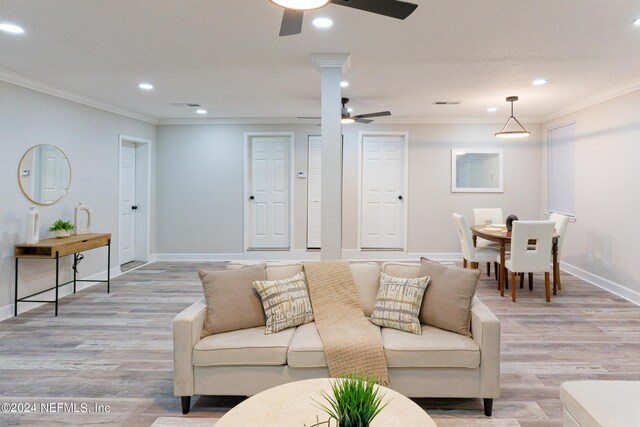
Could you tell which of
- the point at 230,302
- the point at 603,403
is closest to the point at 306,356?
the point at 230,302

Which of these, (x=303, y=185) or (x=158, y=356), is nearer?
(x=158, y=356)

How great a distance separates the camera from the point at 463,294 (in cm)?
251

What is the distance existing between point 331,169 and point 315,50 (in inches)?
40.5

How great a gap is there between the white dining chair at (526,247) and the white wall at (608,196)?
3.44ft

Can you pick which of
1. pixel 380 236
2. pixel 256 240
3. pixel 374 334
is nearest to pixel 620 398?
pixel 374 334

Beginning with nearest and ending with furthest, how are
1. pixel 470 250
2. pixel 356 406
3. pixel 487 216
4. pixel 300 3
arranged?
pixel 356 406 → pixel 300 3 → pixel 470 250 → pixel 487 216

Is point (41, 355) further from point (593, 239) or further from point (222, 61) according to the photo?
point (593, 239)

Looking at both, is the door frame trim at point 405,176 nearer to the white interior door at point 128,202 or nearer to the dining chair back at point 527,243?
Answer: the dining chair back at point 527,243

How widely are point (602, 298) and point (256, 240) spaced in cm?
519

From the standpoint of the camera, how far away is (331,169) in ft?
11.5

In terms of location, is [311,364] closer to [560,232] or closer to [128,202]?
[560,232]

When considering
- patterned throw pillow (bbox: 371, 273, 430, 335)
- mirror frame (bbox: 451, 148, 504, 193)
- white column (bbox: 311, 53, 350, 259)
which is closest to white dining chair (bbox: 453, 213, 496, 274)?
mirror frame (bbox: 451, 148, 504, 193)

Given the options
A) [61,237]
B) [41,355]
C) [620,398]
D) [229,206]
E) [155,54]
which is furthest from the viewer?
[229,206]

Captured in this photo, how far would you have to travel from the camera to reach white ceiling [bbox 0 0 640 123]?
2.71 meters
